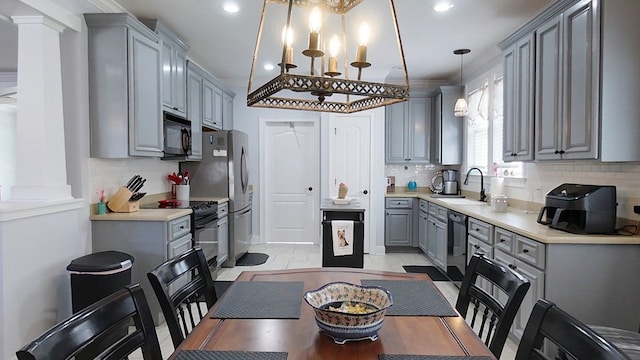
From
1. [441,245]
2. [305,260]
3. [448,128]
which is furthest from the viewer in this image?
[448,128]

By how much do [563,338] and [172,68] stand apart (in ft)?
12.8

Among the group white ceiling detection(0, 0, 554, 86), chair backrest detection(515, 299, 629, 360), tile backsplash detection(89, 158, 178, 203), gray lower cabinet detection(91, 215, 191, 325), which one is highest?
white ceiling detection(0, 0, 554, 86)

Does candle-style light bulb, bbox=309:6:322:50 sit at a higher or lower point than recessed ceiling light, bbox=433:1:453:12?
lower

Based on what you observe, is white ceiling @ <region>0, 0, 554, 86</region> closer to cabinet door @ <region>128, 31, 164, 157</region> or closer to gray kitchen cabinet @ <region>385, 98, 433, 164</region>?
cabinet door @ <region>128, 31, 164, 157</region>

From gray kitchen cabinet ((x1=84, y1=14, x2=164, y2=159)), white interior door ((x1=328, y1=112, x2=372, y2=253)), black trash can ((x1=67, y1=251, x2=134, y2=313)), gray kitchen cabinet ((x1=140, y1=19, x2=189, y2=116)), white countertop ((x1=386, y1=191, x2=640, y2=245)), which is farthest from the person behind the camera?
white interior door ((x1=328, y1=112, x2=372, y2=253))

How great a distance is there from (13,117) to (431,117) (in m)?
6.75

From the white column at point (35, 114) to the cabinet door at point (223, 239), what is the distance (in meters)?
1.94

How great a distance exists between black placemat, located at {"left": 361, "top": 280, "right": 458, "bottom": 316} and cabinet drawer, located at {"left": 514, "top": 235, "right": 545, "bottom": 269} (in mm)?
1094

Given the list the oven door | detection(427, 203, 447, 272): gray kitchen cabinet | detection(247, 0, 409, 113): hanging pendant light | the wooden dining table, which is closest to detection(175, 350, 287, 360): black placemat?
the wooden dining table

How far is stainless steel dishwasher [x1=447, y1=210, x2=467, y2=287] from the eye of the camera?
3.83 m

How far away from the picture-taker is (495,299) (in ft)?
5.06

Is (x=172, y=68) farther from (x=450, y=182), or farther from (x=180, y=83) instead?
(x=450, y=182)

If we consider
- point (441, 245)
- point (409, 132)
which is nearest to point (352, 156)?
point (409, 132)

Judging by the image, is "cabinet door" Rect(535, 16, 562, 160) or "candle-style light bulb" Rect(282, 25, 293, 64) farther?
"cabinet door" Rect(535, 16, 562, 160)
